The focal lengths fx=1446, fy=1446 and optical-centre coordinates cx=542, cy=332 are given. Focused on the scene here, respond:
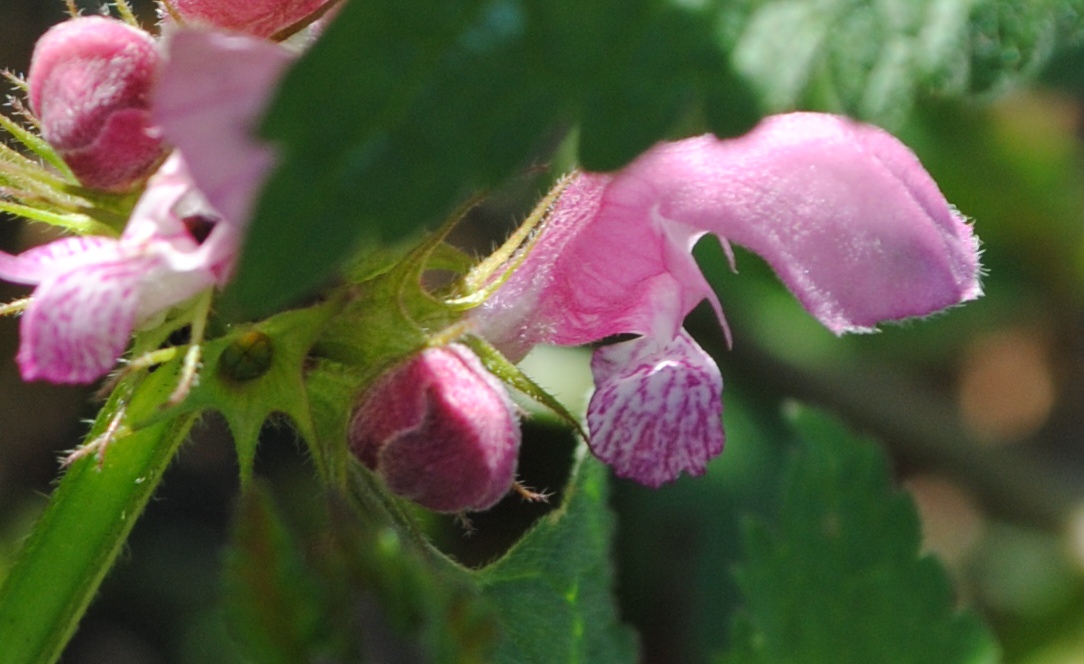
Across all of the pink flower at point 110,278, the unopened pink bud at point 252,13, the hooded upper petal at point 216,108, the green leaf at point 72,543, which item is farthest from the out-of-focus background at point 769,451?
the hooded upper petal at point 216,108

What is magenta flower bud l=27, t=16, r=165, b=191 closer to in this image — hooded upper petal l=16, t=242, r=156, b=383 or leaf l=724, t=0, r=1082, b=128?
hooded upper petal l=16, t=242, r=156, b=383

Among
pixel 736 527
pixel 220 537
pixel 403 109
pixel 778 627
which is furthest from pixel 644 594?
pixel 403 109

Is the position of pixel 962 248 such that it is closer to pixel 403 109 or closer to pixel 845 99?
pixel 845 99

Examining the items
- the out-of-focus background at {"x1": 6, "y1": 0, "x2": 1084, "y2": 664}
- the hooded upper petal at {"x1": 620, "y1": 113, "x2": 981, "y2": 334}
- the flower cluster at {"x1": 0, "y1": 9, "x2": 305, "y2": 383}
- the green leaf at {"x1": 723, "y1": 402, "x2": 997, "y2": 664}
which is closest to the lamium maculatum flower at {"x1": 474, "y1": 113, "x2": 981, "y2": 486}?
the hooded upper petal at {"x1": 620, "y1": 113, "x2": 981, "y2": 334}

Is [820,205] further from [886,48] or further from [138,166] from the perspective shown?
[138,166]

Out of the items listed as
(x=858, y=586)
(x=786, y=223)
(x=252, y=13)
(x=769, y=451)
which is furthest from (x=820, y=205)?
(x=769, y=451)

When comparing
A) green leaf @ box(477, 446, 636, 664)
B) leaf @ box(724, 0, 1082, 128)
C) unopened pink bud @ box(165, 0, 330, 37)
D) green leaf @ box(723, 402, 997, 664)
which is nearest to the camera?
leaf @ box(724, 0, 1082, 128)
